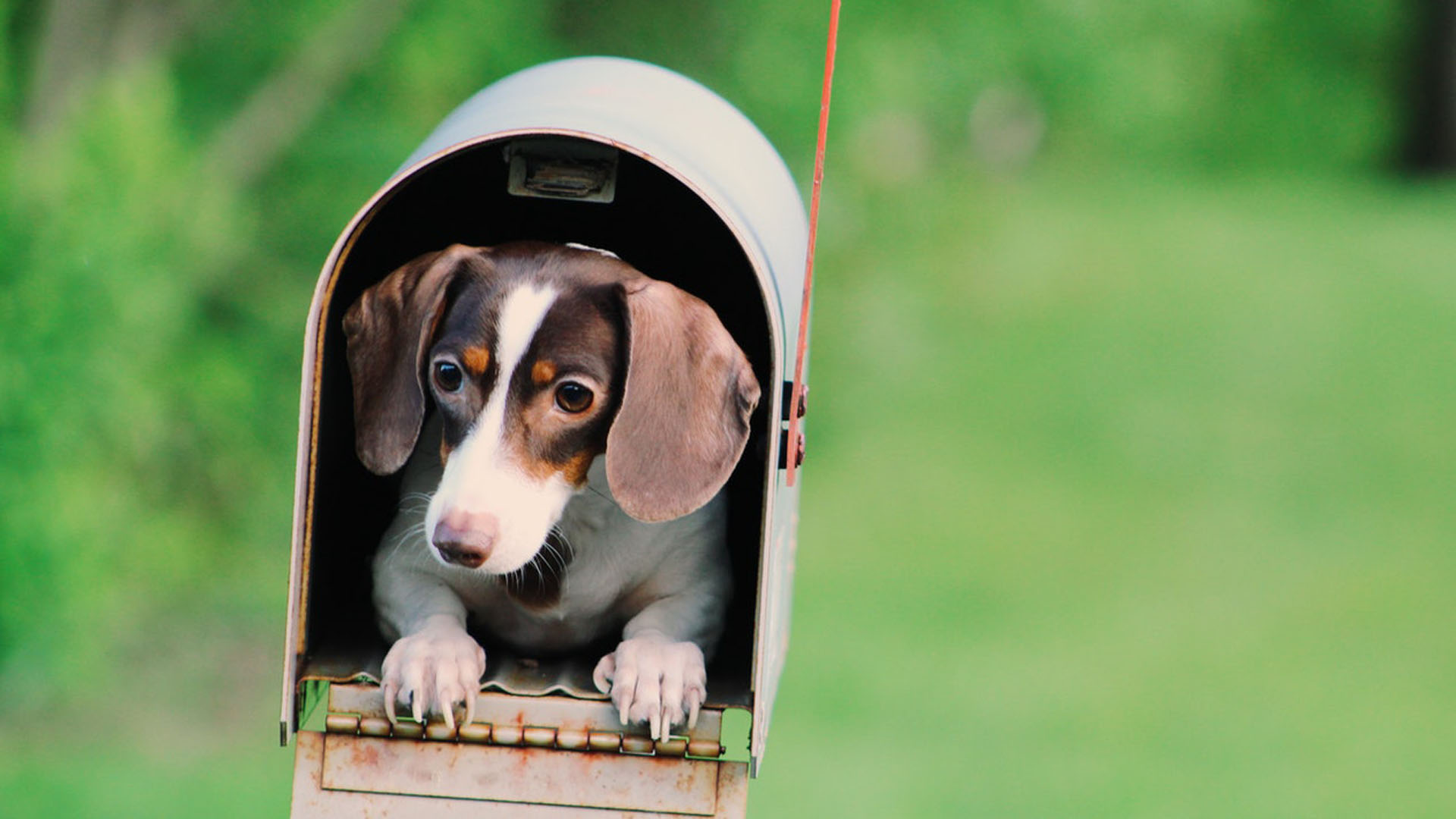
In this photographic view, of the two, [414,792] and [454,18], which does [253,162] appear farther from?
[414,792]

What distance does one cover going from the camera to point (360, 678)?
294 centimetres

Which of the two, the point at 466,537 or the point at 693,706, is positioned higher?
the point at 466,537

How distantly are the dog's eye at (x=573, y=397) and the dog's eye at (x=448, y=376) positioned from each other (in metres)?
0.18

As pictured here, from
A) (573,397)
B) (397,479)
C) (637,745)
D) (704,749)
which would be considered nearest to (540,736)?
(637,745)

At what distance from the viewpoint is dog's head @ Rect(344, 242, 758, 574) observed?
9.98 feet

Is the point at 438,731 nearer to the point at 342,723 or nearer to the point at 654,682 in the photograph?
the point at 342,723

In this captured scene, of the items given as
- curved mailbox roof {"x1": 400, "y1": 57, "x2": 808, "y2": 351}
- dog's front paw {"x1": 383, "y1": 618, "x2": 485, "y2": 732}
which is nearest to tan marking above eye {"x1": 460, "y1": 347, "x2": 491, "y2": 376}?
curved mailbox roof {"x1": 400, "y1": 57, "x2": 808, "y2": 351}

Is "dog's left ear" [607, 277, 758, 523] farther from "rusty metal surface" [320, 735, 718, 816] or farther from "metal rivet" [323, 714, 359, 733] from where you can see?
"metal rivet" [323, 714, 359, 733]

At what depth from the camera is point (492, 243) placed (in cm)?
386

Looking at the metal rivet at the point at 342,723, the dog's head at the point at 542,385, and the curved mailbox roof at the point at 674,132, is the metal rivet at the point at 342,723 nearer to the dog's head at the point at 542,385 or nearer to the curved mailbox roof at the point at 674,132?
the dog's head at the point at 542,385

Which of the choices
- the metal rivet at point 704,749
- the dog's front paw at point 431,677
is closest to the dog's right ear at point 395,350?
the dog's front paw at point 431,677

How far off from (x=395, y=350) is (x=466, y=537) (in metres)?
0.49

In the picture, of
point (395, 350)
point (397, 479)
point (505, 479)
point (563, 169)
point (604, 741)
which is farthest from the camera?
point (397, 479)

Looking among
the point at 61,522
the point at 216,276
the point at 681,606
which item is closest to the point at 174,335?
the point at 216,276
